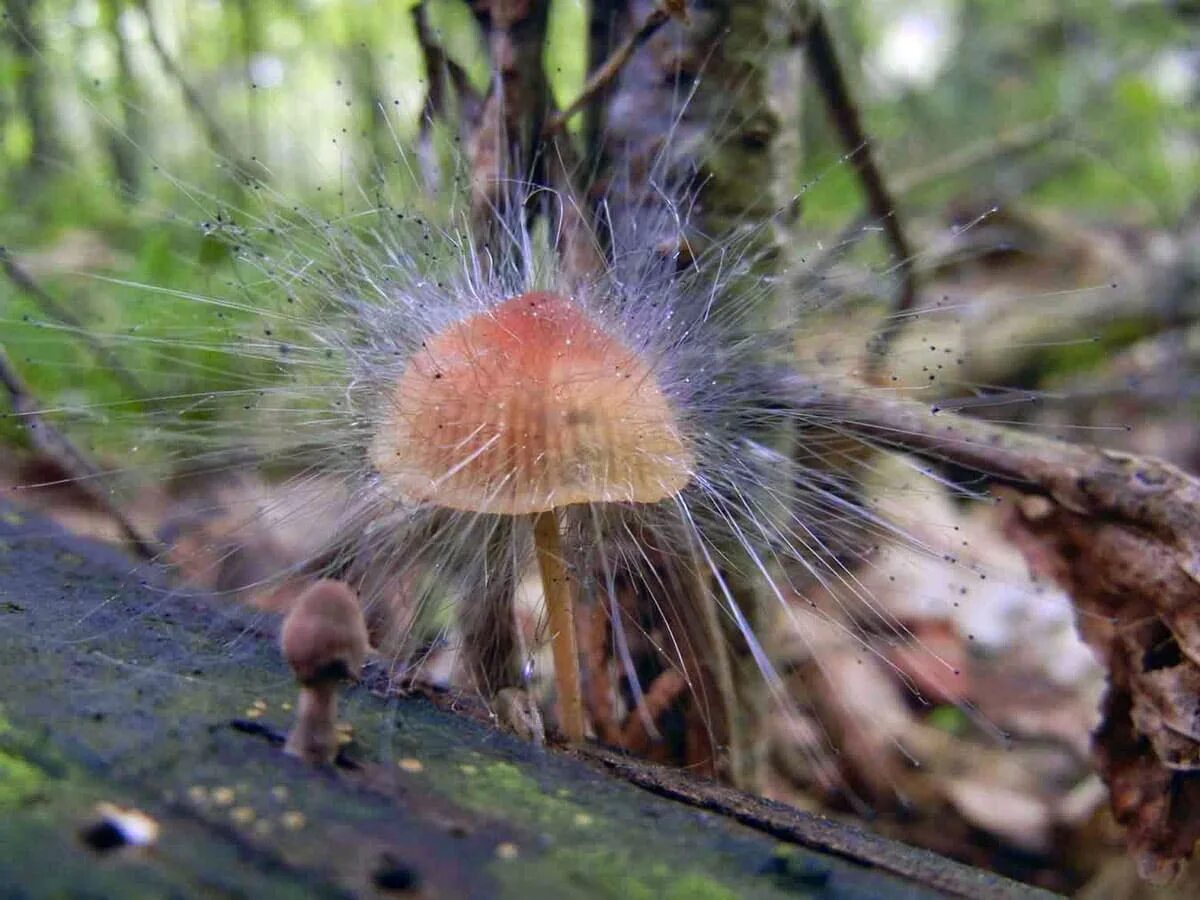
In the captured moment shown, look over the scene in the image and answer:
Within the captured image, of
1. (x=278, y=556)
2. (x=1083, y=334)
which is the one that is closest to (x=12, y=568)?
(x=278, y=556)

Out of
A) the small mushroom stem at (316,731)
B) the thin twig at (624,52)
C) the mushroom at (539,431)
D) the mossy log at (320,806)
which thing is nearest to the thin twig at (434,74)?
the thin twig at (624,52)

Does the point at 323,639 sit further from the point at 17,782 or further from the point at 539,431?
the point at 539,431

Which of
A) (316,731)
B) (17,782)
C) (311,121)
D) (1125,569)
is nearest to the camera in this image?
(17,782)

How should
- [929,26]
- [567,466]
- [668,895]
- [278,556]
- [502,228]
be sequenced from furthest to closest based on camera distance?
[929,26]
[278,556]
[502,228]
[567,466]
[668,895]

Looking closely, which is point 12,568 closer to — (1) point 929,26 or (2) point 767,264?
(2) point 767,264

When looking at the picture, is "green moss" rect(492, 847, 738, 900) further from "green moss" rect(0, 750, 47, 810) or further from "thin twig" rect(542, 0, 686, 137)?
"thin twig" rect(542, 0, 686, 137)

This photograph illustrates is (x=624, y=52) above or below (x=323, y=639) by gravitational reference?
above

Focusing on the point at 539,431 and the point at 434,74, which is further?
the point at 434,74

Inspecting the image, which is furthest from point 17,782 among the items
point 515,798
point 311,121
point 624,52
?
point 311,121
